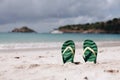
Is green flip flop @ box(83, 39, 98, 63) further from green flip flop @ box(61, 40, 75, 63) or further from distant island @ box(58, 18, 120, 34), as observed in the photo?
distant island @ box(58, 18, 120, 34)

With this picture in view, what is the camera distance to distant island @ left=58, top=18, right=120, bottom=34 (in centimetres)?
11406

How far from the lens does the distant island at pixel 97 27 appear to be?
4491 inches

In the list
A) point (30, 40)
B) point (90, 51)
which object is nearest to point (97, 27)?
point (30, 40)

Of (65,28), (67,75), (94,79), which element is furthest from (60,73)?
(65,28)

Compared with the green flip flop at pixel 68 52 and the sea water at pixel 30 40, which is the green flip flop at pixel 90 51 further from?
the sea water at pixel 30 40

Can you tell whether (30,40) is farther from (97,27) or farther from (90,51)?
(97,27)

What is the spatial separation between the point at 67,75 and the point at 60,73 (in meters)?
0.25

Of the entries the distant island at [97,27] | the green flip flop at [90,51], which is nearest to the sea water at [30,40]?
the green flip flop at [90,51]

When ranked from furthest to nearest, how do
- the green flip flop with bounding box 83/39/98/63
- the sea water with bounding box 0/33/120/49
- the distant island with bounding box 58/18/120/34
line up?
the distant island with bounding box 58/18/120/34, the sea water with bounding box 0/33/120/49, the green flip flop with bounding box 83/39/98/63

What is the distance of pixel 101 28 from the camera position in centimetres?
12119

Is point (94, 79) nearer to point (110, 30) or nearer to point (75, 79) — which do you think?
point (75, 79)

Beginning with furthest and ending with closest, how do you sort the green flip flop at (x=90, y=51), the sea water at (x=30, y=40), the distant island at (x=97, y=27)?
the distant island at (x=97, y=27), the sea water at (x=30, y=40), the green flip flop at (x=90, y=51)

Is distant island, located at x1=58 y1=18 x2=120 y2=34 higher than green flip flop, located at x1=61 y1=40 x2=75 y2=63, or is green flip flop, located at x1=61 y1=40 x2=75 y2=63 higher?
green flip flop, located at x1=61 y1=40 x2=75 y2=63

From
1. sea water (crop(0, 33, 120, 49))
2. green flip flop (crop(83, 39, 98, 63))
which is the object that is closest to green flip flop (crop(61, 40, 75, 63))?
green flip flop (crop(83, 39, 98, 63))
